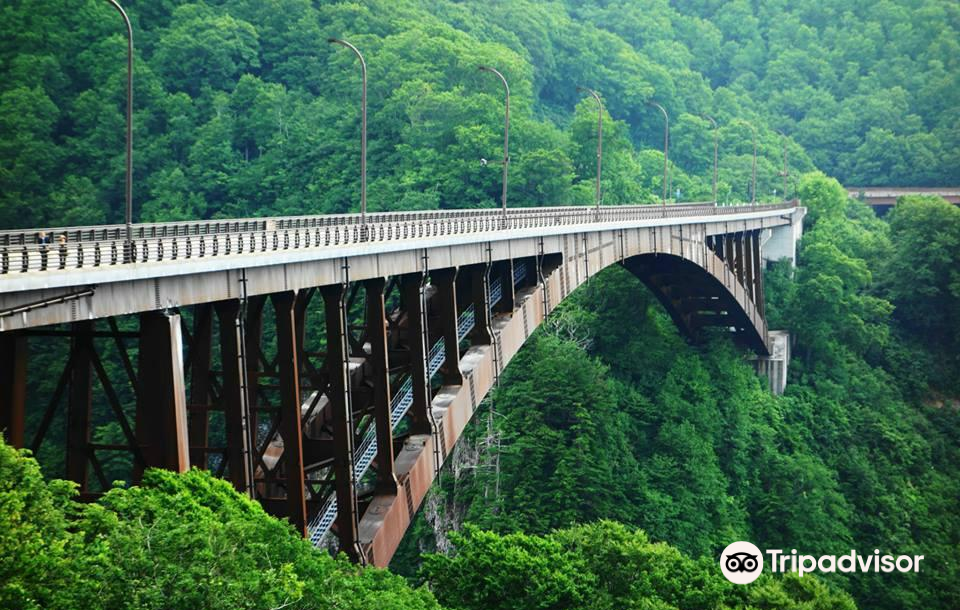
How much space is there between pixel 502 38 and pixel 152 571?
351 ft

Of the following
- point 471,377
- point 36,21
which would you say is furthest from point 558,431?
point 36,21

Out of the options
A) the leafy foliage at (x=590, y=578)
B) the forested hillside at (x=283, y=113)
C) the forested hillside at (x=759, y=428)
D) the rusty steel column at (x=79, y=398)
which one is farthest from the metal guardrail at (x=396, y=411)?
the forested hillside at (x=283, y=113)

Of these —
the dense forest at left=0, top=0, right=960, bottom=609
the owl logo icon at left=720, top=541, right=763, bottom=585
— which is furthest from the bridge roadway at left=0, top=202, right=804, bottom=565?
the owl logo icon at left=720, top=541, right=763, bottom=585

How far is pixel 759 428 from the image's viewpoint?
253 ft

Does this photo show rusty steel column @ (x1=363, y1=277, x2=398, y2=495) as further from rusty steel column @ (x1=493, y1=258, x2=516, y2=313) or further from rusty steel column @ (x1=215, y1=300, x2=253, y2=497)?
rusty steel column @ (x1=493, y1=258, x2=516, y2=313)

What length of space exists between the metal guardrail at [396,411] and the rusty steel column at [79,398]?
7735mm

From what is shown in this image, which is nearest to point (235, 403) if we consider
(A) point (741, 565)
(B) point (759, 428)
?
(A) point (741, 565)

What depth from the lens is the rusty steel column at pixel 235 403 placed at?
90.0 feet

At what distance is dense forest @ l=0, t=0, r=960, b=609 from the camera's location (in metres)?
35.7

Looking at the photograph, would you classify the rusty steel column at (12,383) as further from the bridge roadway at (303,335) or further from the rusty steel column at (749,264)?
the rusty steel column at (749,264)

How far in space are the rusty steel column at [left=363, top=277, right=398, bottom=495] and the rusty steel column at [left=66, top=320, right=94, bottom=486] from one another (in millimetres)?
10301

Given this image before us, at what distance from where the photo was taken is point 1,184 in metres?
87.0

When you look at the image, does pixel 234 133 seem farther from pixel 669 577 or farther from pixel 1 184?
pixel 669 577

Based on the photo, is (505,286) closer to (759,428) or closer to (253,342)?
(253,342)
